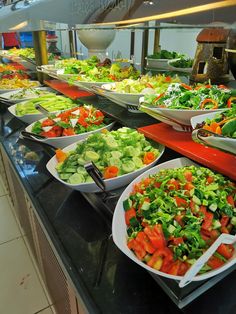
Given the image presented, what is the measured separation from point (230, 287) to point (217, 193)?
0.23 meters

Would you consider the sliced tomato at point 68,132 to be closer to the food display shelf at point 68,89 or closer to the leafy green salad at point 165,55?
the food display shelf at point 68,89

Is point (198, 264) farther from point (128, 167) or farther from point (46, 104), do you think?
point (46, 104)

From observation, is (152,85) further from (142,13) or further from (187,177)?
(187,177)

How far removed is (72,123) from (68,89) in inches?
28.2

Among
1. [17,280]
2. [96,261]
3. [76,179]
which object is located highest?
[76,179]

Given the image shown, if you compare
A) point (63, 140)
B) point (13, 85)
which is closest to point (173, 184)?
Answer: point (63, 140)

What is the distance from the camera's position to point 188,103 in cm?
99

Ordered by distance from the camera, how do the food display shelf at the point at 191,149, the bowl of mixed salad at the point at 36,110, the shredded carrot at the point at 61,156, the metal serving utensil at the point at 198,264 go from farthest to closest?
the bowl of mixed salad at the point at 36,110
the shredded carrot at the point at 61,156
the food display shelf at the point at 191,149
the metal serving utensil at the point at 198,264

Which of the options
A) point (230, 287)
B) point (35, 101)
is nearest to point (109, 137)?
point (230, 287)

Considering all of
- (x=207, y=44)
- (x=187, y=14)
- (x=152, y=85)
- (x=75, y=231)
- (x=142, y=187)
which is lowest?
(x=75, y=231)

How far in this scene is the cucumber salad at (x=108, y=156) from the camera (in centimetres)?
92

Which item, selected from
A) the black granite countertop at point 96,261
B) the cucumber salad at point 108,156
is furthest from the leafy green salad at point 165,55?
the cucumber salad at point 108,156

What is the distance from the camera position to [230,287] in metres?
0.63

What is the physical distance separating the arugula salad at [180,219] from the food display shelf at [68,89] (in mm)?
1150
